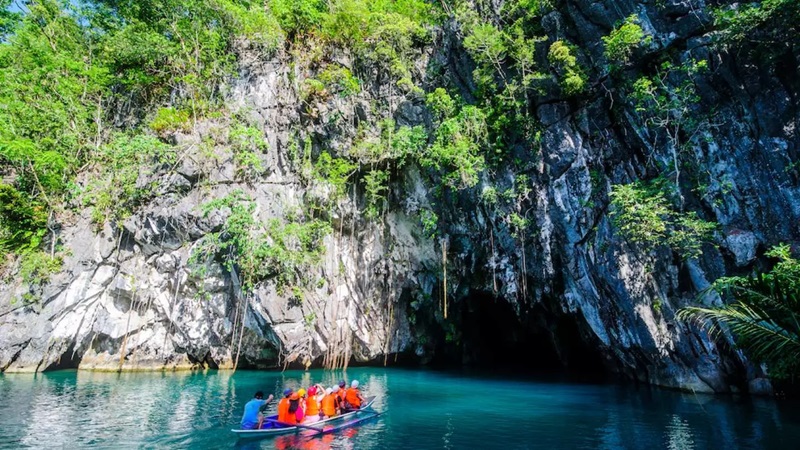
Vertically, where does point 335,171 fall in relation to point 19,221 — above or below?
above

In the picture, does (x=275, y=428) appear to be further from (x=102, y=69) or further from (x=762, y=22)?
(x=102, y=69)

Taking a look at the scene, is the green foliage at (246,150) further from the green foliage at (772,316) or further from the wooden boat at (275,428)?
the green foliage at (772,316)

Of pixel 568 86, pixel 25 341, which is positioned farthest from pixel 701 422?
pixel 25 341

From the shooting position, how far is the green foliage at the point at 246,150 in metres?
21.2

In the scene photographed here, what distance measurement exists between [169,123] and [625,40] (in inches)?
790

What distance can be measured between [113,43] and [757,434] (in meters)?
28.9

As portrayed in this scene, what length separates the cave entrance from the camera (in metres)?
21.8

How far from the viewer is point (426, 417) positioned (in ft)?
36.9

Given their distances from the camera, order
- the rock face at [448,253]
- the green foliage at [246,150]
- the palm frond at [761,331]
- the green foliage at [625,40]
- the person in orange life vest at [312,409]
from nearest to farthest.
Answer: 1. the palm frond at [761,331]
2. the person in orange life vest at [312,409]
3. the rock face at [448,253]
4. the green foliage at [625,40]
5. the green foliage at [246,150]

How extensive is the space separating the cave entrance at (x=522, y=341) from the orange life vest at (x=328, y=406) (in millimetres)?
12271

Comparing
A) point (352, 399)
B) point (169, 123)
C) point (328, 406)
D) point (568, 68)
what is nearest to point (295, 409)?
point (328, 406)

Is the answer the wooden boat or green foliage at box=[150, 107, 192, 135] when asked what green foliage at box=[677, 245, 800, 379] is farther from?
green foliage at box=[150, 107, 192, 135]

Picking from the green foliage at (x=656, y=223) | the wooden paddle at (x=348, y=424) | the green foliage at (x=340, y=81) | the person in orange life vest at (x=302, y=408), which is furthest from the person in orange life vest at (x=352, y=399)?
the green foliage at (x=340, y=81)

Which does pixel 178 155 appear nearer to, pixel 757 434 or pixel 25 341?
pixel 25 341
